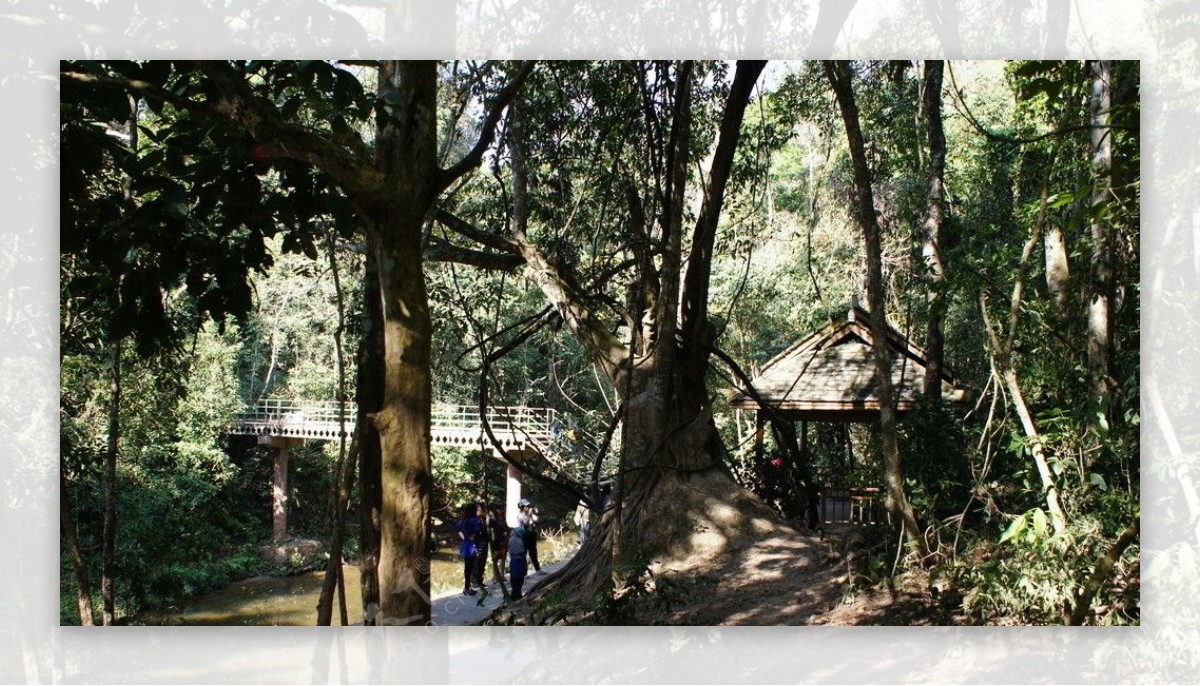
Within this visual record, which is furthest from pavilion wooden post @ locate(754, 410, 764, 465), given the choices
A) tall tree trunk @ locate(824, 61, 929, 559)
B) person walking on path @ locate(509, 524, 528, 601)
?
tall tree trunk @ locate(824, 61, 929, 559)

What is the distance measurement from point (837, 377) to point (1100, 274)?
2436 mm

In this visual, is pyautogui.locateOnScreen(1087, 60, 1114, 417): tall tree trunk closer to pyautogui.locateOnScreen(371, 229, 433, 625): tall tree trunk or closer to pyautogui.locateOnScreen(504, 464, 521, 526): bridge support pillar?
pyautogui.locateOnScreen(371, 229, 433, 625): tall tree trunk

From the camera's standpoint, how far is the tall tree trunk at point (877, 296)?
3756 millimetres

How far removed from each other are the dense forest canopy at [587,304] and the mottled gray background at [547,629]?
111mm

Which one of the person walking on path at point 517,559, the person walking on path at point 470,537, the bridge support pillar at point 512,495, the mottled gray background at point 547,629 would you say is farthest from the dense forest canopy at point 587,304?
the person walking on path at point 470,537

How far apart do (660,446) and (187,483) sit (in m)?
3.87

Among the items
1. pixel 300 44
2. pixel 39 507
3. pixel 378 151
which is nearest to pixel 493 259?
pixel 300 44

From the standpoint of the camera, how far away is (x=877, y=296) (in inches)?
150

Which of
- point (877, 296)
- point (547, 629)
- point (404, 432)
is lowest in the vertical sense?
point (547, 629)

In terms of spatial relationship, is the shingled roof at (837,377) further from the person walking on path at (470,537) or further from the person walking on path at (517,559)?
the person walking on path at (470,537)

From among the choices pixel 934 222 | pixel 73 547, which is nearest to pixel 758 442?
pixel 934 222

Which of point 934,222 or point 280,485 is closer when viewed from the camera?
point 934,222

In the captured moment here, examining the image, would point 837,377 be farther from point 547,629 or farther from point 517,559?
point 547,629

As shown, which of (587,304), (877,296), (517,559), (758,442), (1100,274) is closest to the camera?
→ (877,296)
